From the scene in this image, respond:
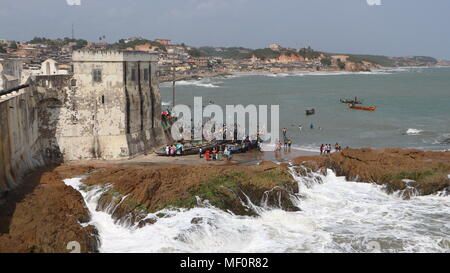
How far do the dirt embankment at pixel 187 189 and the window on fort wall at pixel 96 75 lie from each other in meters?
6.68

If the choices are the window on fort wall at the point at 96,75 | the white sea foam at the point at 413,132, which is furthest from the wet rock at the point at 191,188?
the white sea foam at the point at 413,132

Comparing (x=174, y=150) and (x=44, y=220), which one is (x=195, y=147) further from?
(x=44, y=220)

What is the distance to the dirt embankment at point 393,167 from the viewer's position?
25.0 meters

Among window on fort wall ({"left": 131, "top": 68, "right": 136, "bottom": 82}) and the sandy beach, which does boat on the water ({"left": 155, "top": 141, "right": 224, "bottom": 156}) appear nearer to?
the sandy beach

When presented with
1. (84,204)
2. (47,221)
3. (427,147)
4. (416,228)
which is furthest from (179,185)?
(427,147)

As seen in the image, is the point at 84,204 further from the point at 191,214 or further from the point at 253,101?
the point at 253,101

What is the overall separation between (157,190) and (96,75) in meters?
10.7

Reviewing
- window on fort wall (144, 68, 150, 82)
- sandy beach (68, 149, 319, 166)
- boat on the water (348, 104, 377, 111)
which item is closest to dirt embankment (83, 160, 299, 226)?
sandy beach (68, 149, 319, 166)

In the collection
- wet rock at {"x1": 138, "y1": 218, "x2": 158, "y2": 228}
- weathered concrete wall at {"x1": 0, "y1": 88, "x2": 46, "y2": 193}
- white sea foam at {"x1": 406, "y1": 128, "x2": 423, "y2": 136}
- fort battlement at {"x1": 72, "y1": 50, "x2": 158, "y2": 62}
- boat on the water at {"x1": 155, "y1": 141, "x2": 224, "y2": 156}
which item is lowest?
white sea foam at {"x1": 406, "y1": 128, "x2": 423, "y2": 136}

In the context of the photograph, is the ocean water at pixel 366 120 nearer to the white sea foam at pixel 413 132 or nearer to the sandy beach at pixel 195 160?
the white sea foam at pixel 413 132

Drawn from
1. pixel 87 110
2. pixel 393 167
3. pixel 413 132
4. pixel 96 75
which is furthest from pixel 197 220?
pixel 413 132

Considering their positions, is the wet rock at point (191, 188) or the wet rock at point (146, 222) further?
the wet rock at point (191, 188)

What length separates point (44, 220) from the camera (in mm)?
18203

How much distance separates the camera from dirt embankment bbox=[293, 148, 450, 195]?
25.0m
